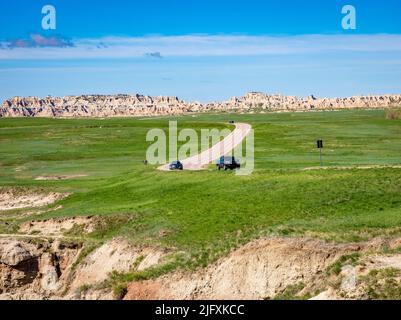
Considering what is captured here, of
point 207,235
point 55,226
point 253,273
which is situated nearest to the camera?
point 253,273

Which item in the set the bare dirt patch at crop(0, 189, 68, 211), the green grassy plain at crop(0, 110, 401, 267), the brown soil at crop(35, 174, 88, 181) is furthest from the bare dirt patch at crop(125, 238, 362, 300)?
the brown soil at crop(35, 174, 88, 181)

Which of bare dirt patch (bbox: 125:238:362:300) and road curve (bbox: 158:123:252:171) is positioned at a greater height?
road curve (bbox: 158:123:252:171)

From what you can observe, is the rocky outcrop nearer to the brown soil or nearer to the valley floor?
the valley floor

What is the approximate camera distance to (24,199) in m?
66.0

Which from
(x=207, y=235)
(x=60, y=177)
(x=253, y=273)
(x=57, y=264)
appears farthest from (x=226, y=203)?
(x=60, y=177)

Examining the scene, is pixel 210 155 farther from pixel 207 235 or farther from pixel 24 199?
pixel 207 235

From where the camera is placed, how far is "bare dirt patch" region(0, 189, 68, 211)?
209 feet

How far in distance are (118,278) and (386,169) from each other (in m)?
26.0

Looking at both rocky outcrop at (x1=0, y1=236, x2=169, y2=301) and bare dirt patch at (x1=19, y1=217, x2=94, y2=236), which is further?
bare dirt patch at (x1=19, y1=217, x2=94, y2=236)

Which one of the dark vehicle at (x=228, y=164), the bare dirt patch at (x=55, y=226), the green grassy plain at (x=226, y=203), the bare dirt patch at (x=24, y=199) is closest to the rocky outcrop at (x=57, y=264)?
the green grassy plain at (x=226, y=203)

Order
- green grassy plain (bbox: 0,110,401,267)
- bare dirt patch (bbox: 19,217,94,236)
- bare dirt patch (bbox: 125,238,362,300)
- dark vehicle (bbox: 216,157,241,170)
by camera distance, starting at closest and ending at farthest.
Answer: bare dirt patch (bbox: 125,238,362,300)
green grassy plain (bbox: 0,110,401,267)
bare dirt patch (bbox: 19,217,94,236)
dark vehicle (bbox: 216,157,241,170)

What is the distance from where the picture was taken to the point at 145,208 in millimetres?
50062

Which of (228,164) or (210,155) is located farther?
(210,155)

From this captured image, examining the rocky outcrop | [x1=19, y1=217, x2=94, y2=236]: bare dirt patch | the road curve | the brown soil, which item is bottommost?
the rocky outcrop
